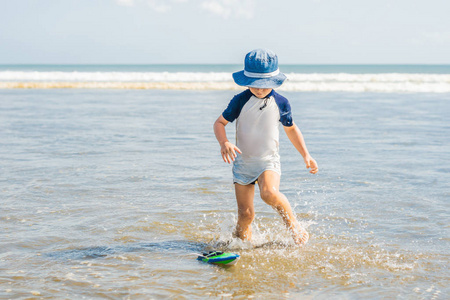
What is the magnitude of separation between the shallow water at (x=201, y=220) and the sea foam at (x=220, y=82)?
2008 centimetres

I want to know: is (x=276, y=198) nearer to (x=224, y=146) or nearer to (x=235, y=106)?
(x=224, y=146)

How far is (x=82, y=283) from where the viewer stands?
364cm

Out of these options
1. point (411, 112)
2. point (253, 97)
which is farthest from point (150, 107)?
point (253, 97)

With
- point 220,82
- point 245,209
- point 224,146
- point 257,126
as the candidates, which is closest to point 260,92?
point 257,126

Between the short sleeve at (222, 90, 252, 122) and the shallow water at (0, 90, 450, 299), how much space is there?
1176mm

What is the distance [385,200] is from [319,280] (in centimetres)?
272

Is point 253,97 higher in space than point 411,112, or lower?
higher

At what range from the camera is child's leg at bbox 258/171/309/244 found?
167 inches

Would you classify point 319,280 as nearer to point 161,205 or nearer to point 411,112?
point 161,205

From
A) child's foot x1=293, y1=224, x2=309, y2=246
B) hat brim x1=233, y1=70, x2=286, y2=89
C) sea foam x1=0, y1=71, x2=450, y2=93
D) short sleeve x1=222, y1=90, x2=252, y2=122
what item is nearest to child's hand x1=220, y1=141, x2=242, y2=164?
short sleeve x1=222, y1=90, x2=252, y2=122

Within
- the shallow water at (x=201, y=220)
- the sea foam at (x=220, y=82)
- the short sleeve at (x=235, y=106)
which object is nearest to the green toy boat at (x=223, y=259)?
the shallow water at (x=201, y=220)

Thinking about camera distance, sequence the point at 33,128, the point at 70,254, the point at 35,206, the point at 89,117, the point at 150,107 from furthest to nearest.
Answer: the point at 150,107
the point at 89,117
the point at 33,128
the point at 35,206
the point at 70,254

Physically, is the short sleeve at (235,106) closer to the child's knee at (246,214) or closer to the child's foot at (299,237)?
the child's knee at (246,214)

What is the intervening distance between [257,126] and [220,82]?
1329 inches
